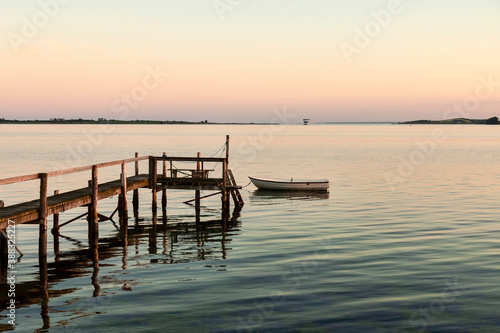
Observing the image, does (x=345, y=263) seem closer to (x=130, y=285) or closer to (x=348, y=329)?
(x=348, y=329)

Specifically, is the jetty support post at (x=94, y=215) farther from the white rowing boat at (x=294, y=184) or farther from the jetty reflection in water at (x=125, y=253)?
the white rowing boat at (x=294, y=184)

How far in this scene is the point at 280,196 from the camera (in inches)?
1353

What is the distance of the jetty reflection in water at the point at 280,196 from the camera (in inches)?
1271

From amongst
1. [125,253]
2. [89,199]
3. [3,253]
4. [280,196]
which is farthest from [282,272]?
[280,196]

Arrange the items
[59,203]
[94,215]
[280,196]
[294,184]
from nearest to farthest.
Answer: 1. [59,203]
2. [94,215]
3. [280,196]
4. [294,184]

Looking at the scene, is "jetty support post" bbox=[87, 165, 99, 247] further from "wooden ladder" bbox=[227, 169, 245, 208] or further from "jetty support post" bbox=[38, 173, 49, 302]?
"wooden ladder" bbox=[227, 169, 245, 208]

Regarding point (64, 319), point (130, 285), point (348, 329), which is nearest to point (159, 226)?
point (130, 285)

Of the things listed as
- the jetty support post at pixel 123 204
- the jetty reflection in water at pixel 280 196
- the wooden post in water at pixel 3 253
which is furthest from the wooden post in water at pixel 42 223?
the jetty reflection in water at pixel 280 196

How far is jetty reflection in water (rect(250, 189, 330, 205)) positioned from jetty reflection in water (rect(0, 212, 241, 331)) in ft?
24.3

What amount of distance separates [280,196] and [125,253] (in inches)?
695

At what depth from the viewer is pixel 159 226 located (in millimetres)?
23750

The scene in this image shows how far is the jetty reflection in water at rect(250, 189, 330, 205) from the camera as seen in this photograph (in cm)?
3228

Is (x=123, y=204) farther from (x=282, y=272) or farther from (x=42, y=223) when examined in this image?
(x=282, y=272)

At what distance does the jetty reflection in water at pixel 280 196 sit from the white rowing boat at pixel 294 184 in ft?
0.95
